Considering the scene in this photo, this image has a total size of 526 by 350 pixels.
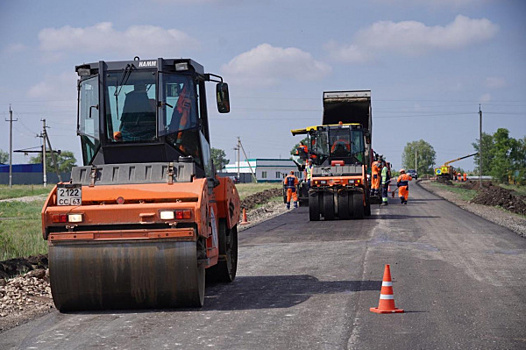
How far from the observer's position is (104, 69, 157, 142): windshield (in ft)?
28.7

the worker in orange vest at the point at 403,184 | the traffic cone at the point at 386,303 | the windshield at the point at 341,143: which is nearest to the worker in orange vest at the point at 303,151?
the windshield at the point at 341,143

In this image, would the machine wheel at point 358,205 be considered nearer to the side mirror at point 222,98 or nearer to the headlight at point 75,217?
the side mirror at point 222,98

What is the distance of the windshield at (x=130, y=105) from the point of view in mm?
8742

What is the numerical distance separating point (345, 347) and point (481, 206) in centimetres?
2822

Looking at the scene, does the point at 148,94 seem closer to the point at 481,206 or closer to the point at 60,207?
the point at 60,207

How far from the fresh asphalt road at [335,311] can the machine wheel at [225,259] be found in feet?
0.58

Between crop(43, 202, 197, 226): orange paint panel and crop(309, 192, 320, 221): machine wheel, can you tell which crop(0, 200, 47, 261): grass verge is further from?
crop(309, 192, 320, 221): machine wheel

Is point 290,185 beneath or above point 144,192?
beneath

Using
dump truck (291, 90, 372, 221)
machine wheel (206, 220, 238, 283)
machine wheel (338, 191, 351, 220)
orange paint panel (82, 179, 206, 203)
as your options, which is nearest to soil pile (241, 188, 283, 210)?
dump truck (291, 90, 372, 221)

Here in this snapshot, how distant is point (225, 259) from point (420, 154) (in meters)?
174

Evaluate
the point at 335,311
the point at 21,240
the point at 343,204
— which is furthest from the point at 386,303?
the point at 343,204

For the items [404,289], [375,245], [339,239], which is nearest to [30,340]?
[404,289]

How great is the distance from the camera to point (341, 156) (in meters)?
26.6

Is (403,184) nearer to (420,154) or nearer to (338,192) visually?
(338,192)
